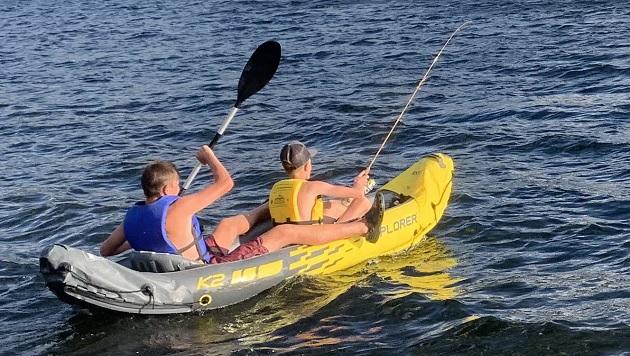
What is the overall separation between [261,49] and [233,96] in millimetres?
6559

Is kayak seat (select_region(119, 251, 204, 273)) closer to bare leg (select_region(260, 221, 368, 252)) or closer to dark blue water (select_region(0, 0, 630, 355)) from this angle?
dark blue water (select_region(0, 0, 630, 355))

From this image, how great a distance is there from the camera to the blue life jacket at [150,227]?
7414 millimetres

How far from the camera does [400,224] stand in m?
9.14

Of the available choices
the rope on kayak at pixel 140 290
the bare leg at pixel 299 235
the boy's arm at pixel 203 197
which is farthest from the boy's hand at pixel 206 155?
the rope on kayak at pixel 140 290

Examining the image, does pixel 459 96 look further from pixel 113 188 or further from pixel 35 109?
pixel 35 109

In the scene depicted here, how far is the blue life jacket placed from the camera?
24.3ft

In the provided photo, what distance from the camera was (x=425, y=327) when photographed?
7250mm

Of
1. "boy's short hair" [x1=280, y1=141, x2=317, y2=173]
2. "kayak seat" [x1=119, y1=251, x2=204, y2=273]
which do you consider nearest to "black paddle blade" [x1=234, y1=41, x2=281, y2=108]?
"boy's short hair" [x1=280, y1=141, x2=317, y2=173]

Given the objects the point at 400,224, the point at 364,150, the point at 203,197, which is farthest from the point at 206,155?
the point at 364,150

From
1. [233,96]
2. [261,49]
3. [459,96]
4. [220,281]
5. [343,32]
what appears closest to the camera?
[220,281]

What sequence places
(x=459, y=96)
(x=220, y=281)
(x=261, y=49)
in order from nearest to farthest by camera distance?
1. (x=220, y=281)
2. (x=261, y=49)
3. (x=459, y=96)

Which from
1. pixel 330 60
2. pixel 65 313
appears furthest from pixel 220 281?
pixel 330 60

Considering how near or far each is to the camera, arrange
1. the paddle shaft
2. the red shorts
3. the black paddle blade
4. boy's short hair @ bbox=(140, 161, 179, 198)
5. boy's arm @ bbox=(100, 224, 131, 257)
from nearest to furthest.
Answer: boy's short hair @ bbox=(140, 161, 179, 198) → boy's arm @ bbox=(100, 224, 131, 257) → the red shorts → the paddle shaft → the black paddle blade

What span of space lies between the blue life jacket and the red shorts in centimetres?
55
